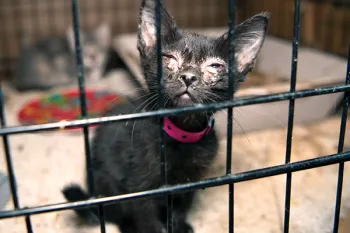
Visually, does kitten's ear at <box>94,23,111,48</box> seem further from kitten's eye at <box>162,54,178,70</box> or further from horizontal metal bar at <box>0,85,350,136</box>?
horizontal metal bar at <box>0,85,350,136</box>

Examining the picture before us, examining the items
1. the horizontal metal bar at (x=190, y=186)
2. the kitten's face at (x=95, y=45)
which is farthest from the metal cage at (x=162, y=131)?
A: the kitten's face at (x=95, y=45)

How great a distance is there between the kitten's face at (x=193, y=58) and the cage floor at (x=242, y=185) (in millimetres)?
395

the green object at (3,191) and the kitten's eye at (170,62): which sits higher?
the kitten's eye at (170,62)

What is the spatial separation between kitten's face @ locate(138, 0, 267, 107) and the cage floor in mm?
395

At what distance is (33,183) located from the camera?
1.53m

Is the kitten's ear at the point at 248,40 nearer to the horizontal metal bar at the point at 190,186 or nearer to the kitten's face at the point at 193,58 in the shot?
the kitten's face at the point at 193,58

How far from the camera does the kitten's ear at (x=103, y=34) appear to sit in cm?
325

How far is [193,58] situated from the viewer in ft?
3.66

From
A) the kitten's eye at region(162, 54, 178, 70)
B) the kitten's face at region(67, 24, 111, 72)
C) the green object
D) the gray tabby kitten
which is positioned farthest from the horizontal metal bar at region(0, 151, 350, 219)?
the kitten's face at region(67, 24, 111, 72)

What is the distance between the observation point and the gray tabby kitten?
9.86ft

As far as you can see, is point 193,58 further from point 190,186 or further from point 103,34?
point 103,34

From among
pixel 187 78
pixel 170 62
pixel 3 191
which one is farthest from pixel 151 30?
pixel 3 191

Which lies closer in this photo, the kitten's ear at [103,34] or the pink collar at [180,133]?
the pink collar at [180,133]

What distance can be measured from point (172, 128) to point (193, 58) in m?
0.21
